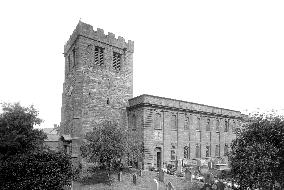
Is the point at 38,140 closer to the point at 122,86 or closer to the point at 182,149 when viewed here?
the point at 122,86

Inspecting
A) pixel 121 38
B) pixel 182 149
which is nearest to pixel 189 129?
pixel 182 149

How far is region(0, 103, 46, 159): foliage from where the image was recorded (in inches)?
916

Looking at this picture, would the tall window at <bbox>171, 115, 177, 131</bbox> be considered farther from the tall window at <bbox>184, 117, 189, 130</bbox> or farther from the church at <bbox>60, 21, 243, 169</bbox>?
the tall window at <bbox>184, 117, 189, 130</bbox>

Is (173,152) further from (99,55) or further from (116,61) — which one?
(99,55)

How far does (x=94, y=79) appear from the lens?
1282 inches

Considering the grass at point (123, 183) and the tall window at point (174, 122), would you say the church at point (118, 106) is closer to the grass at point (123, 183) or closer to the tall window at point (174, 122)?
the tall window at point (174, 122)

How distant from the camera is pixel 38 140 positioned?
25.4m

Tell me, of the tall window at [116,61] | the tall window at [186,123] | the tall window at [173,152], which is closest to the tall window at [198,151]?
the tall window at [186,123]

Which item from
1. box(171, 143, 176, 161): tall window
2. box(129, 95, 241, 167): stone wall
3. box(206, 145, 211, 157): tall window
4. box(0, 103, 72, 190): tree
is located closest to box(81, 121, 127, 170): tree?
box(0, 103, 72, 190): tree

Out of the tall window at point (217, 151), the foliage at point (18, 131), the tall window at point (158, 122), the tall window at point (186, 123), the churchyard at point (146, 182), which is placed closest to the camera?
the foliage at point (18, 131)

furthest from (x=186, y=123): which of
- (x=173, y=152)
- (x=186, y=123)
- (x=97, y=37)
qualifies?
(x=97, y=37)

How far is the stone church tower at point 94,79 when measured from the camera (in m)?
31.5

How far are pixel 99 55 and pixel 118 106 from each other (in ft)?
22.4

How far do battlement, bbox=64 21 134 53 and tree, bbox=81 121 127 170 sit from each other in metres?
12.4
